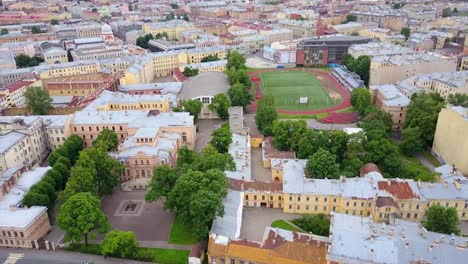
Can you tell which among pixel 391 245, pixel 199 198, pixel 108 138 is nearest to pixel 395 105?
pixel 391 245

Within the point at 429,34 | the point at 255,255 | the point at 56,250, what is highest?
the point at 429,34

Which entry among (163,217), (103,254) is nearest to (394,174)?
(163,217)

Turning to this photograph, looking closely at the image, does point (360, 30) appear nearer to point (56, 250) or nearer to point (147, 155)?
point (147, 155)

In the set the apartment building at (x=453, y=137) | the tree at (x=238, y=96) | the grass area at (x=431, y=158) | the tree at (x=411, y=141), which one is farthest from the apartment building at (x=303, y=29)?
the apartment building at (x=453, y=137)

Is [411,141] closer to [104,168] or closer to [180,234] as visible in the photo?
[180,234]

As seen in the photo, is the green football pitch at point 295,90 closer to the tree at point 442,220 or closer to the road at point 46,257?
the tree at point 442,220

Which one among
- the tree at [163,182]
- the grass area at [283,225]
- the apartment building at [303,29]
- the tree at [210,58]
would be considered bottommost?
the grass area at [283,225]
